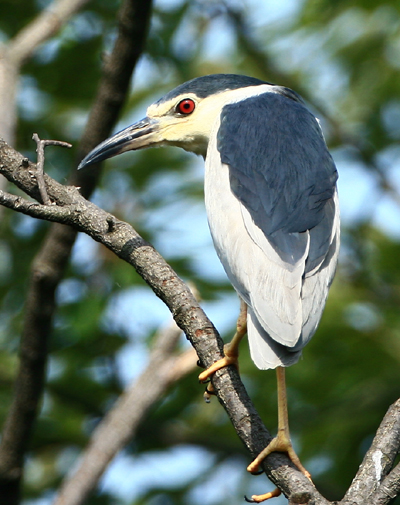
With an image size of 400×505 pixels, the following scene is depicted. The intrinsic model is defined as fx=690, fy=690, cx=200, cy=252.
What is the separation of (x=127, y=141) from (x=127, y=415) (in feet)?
4.66

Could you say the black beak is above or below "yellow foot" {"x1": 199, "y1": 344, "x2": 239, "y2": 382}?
above

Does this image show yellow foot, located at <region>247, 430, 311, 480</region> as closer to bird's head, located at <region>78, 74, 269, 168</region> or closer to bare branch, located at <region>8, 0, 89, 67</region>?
bird's head, located at <region>78, 74, 269, 168</region>

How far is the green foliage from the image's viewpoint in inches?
155

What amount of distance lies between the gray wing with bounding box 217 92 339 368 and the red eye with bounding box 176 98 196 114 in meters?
0.26

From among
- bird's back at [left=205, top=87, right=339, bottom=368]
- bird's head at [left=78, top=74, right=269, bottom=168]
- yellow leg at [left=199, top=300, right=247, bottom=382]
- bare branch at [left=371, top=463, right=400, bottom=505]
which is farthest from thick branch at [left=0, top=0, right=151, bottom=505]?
bare branch at [left=371, top=463, right=400, bottom=505]

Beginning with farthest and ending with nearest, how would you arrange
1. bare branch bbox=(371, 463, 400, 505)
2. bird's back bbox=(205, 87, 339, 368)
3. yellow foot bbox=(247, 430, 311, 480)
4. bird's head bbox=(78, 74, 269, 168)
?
1. bird's head bbox=(78, 74, 269, 168)
2. bird's back bbox=(205, 87, 339, 368)
3. yellow foot bbox=(247, 430, 311, 480)
4. bare branch bbox=(371, 463, 400, 505)

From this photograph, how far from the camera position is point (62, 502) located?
11.3 feet

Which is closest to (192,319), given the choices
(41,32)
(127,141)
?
(127,141)

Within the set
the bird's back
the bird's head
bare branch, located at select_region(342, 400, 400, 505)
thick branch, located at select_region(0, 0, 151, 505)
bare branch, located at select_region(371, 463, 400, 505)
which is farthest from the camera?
the bird's head

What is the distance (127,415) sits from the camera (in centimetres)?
362

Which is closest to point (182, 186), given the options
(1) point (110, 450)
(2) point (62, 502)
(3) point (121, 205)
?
(3) point (121, 205)

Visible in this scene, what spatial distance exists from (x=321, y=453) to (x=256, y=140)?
1951 mm

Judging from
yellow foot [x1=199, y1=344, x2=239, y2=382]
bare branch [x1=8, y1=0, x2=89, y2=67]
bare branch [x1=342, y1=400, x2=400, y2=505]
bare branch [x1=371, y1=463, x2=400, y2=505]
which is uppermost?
bare branch [x1=8, y1=0, x2=89, y2=67]

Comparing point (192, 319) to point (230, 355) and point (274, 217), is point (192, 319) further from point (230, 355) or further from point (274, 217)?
point (274, 217)
